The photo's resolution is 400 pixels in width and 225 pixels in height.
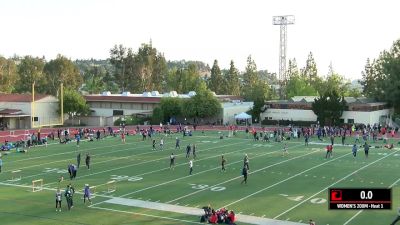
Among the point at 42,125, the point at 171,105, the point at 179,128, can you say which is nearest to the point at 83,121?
the point at 42,125

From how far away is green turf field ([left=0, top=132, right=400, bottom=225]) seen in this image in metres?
21.5

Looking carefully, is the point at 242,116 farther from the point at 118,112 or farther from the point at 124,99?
the point at 118,112

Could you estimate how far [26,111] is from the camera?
67625mm

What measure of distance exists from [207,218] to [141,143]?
2804cm

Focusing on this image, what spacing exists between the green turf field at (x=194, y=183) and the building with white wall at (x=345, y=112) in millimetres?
20630

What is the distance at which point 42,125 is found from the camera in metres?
67.5

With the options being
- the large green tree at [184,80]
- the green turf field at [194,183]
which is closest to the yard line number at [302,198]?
the green turf field at [194,183]

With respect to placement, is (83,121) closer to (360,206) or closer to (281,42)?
(281,42)

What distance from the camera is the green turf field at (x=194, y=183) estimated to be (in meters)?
21.5

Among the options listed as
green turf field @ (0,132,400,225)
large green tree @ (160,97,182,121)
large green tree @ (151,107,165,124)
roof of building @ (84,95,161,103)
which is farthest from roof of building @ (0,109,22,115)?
green turf field @ (0,132,400,225)

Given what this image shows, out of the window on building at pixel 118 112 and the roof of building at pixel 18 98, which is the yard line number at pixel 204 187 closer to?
the roof of building at pixel 18 98

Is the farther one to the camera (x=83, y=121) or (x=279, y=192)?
(x=83, y=121)

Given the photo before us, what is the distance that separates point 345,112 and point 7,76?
214 ft
